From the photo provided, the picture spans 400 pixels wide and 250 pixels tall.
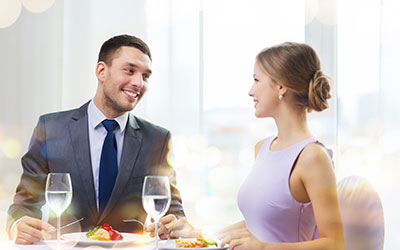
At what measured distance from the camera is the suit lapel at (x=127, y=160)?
2093 millimetres

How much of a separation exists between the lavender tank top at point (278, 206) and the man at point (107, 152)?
43 cm

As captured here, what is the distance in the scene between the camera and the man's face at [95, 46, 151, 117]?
7.41 ft

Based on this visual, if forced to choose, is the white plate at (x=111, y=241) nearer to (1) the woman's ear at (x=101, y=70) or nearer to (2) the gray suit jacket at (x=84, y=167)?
(2) the gray suit jacket at (x=84, y=167)

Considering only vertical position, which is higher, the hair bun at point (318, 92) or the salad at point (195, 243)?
the hair bun at point (318, 92)

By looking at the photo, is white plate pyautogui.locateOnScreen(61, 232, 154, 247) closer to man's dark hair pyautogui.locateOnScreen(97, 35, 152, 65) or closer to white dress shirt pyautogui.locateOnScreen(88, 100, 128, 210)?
white dress shirt pyautogui.locateOnScreen(88, 100, 128, 210)

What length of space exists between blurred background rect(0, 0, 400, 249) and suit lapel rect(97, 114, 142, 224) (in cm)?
66

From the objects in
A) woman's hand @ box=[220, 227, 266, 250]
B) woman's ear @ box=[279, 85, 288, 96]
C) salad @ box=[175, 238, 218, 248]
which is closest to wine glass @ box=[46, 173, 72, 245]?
salad @ box=[175, 238, 218, 248]

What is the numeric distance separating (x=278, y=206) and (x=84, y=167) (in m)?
0.90

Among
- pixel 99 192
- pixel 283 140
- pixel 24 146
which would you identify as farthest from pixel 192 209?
Result: pixel 283 140

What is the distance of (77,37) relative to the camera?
3066mm

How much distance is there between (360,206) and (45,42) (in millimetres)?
2208

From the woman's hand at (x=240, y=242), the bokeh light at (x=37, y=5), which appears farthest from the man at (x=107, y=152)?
the bokeh light at (x=37, y=5)

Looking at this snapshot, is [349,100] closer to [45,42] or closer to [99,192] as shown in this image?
[99,192]

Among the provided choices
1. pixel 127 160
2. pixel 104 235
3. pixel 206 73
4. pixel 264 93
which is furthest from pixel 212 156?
pixel 104 235
